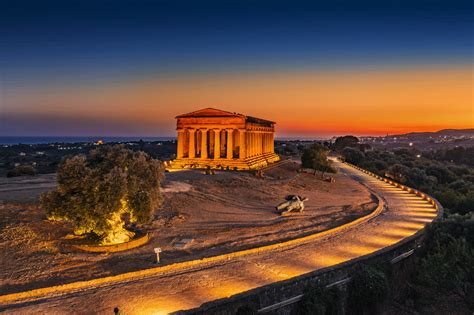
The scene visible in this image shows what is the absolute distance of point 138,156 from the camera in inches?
650

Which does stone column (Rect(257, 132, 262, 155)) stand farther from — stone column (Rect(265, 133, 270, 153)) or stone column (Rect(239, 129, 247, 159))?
stone column (Rect(239, 129, 247, 159))

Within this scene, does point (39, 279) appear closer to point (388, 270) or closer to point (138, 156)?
point (138, 156)

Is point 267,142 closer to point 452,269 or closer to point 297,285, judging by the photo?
point 452,269

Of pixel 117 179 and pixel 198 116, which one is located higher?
pixel 198 116

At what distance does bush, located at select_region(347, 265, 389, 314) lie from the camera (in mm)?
12031

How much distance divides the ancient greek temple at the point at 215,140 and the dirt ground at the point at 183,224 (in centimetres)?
589

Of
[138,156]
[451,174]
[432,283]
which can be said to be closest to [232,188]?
[138,156]

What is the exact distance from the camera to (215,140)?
39688 millimetres

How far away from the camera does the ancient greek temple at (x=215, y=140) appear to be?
125 ft

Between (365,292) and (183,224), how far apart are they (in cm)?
1001

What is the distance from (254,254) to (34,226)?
10619 millimetres

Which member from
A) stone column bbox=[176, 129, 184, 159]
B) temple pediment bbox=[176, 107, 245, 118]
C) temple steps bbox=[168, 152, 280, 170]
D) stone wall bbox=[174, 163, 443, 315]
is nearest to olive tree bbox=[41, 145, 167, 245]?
stone wall bbox=[174, 163, 443, 315]

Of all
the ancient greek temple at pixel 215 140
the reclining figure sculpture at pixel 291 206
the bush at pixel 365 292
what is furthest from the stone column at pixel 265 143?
the bush at pixel 365 292

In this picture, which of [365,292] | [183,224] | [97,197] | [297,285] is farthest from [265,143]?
[297,285]
